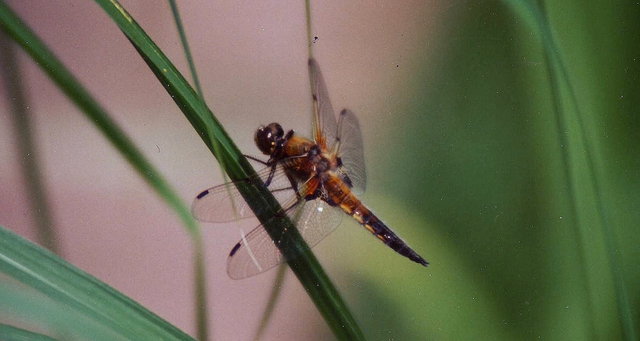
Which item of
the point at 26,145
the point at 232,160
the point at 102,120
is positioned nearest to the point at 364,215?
the point at 232,160

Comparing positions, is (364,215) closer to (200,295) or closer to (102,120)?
A: (200,295)

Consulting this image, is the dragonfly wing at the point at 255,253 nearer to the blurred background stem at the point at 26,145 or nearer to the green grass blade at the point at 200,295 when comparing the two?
the green grass blade at the point at 200,295

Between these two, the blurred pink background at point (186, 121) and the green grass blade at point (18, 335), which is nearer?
the green grass blade at point (18, 335)

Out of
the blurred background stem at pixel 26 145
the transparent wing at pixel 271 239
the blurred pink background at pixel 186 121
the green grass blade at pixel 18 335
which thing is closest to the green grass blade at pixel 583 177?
the blurred pink background at pixel 186 121

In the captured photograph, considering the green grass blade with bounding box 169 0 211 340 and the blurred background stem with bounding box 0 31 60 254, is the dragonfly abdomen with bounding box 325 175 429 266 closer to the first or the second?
the green grass blade with bounding box 169 0 211 340

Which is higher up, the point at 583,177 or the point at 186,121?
the point at 186,121

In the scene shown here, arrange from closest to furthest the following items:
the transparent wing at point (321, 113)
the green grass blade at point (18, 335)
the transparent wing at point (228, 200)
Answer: the green grass blade at point (18, 335)
the transparent wing at point (228, 200)
the transparent wing at point (321, 113)

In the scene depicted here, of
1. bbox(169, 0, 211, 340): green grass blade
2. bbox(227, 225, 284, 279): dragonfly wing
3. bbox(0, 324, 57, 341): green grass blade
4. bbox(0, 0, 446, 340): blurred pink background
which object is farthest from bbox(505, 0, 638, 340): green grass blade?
bbox(0, 324, 57, 341): green grass blade
